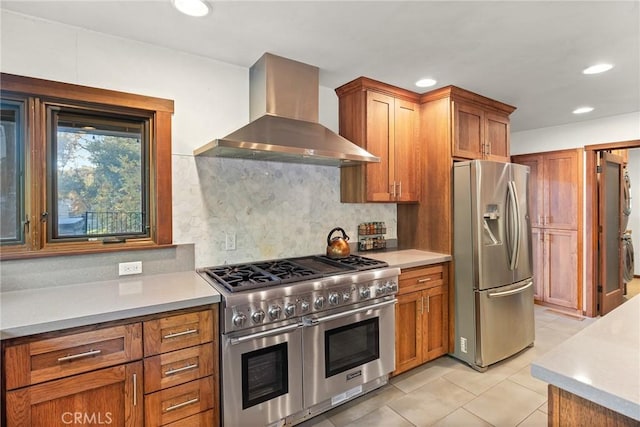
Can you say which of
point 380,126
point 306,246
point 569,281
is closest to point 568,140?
point 569,281

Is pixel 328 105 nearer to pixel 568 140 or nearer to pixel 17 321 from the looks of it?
pixel 17 321

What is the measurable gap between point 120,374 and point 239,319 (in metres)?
0.58

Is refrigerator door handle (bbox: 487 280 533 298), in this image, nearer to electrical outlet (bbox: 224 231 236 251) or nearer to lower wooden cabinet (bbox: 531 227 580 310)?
lower wooden cabinet (bbox: 531 227 580 310)

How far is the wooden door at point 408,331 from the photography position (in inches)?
99.1

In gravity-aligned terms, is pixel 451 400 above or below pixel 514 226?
below

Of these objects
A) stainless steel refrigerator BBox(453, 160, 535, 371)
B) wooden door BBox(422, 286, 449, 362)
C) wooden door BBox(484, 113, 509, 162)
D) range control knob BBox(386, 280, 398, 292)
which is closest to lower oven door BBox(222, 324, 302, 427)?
range control knob BBox(386, 280, 398, 292)

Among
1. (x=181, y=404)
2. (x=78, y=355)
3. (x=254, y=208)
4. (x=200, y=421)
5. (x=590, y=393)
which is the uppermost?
(x=254, y=208)

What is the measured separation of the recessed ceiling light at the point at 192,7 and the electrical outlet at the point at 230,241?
1.38 meters

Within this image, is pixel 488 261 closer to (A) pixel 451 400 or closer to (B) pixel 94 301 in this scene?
(A) pixel 451 400

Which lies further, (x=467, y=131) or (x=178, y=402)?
(x=467, y=131)

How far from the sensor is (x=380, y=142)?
2.80m

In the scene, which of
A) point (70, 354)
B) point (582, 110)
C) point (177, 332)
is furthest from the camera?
point (582, 110)

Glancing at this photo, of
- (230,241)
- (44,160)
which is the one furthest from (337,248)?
(44,160)

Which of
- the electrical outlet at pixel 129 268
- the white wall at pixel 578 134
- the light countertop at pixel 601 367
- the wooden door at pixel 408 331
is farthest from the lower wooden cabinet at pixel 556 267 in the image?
the electrical outlet at pixel 129 268
